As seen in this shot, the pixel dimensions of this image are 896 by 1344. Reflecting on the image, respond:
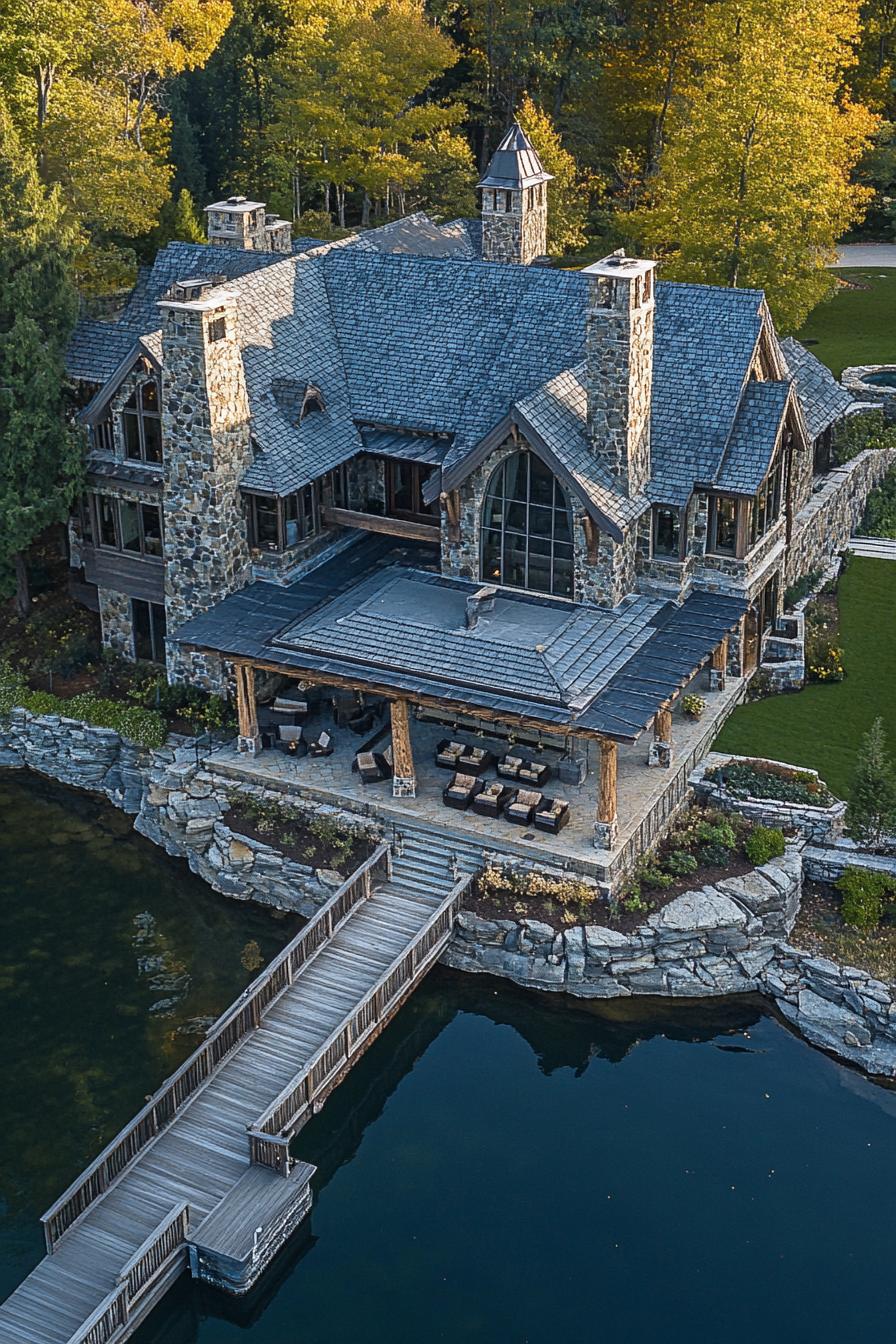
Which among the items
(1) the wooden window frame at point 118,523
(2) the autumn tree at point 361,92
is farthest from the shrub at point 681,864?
(2) the autumn tree at point 361,92

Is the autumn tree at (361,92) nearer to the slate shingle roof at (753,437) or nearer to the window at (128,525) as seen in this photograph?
the window at (128,525)

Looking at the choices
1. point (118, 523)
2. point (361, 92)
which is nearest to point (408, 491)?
point (118, 523)

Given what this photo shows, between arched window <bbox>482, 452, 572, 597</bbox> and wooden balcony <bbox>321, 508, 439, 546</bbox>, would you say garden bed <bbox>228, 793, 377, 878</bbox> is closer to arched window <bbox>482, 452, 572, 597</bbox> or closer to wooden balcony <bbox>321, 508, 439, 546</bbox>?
arched window <bbox>482, 452, 572, 597</bbox>

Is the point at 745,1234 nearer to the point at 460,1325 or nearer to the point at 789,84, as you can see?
the point at 460,1325

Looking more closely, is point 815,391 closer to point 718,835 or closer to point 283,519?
point 718,835

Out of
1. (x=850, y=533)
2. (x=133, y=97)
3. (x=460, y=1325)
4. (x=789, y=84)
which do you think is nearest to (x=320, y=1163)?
(x=460, y=1325)

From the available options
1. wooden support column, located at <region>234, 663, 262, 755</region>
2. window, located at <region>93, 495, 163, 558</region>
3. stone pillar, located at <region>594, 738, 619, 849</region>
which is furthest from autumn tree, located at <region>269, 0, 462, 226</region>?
stone pillar, located at <region>594, 738, 619, 849</region>
